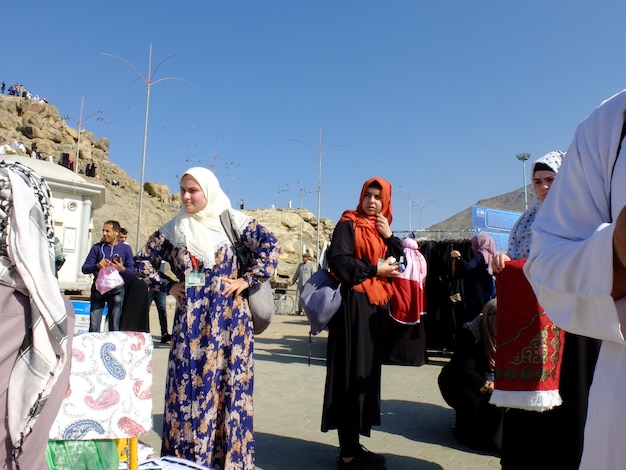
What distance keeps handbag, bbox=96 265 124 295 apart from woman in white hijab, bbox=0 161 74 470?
5290 millimetres

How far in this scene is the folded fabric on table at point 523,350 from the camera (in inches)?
76.8

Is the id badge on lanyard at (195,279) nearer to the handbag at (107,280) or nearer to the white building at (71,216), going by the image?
the handbag at (107,280)

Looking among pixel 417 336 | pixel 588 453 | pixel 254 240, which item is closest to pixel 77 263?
pixel 417 336

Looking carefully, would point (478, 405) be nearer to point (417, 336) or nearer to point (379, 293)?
point (379, 293)

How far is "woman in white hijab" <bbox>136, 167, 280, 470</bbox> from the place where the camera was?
8.87 ft

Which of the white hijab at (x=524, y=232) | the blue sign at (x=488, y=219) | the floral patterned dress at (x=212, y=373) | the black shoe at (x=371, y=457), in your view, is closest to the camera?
the white hijab at (x=524, y=232)

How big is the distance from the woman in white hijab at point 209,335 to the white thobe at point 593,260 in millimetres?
2067

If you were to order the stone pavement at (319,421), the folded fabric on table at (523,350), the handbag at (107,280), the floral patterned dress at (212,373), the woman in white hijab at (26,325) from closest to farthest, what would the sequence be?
1. the woman in white hijab at (26,325)
2. the folded fabric on table at (523,350)
3. the floral patterned dress at (212,373)
4. the stone pavement at (319,421)
5. the handbag at (107,280)

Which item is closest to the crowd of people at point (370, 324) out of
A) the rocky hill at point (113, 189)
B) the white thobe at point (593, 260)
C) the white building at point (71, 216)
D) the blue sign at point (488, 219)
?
the white thobe at point (593, 260)

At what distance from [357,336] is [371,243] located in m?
0.65

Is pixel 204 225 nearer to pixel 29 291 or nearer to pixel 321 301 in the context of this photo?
pixel 321 301

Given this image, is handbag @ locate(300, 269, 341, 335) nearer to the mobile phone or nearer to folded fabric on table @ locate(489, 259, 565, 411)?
the mobile phone

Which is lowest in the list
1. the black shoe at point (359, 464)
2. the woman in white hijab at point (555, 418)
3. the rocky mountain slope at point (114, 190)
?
the black shoe at point (359, 464)

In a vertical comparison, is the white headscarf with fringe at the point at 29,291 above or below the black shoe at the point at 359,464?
above
